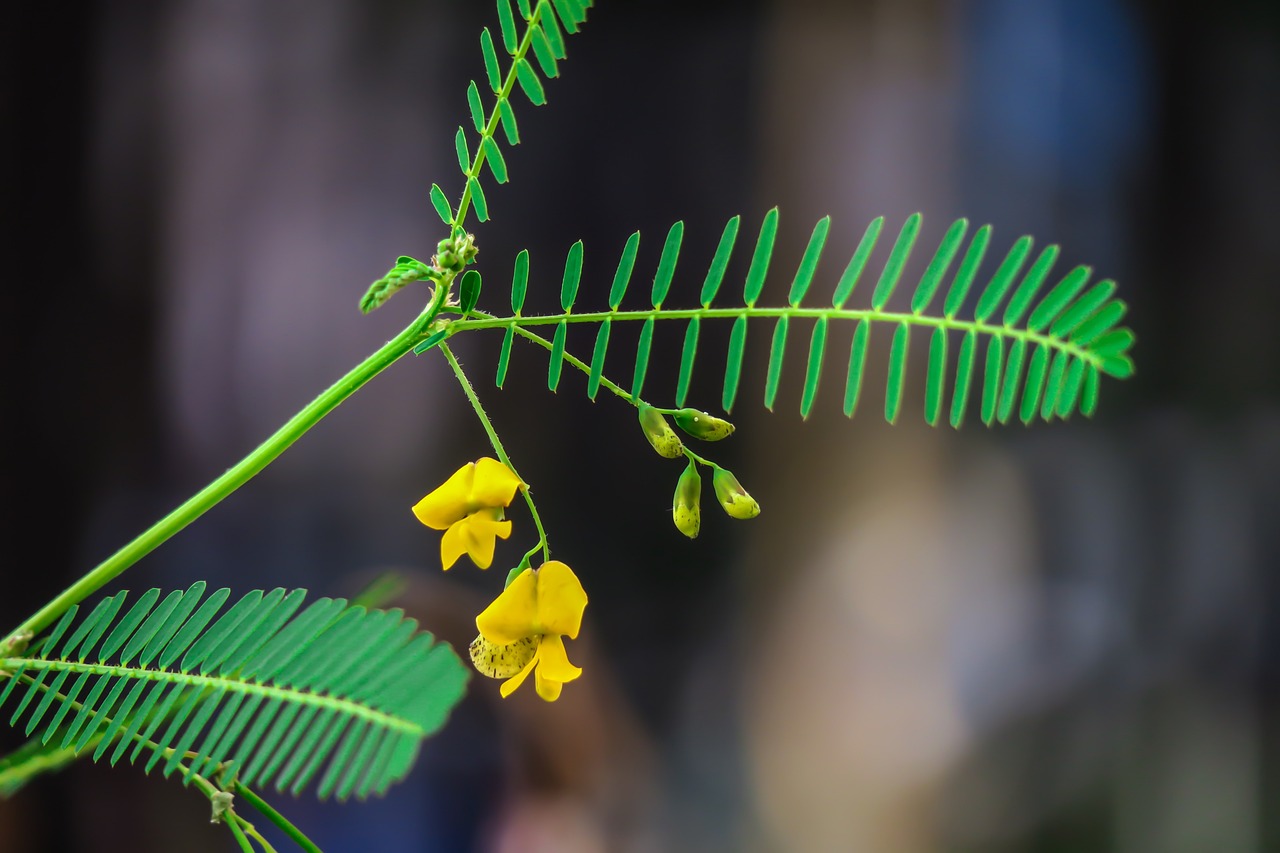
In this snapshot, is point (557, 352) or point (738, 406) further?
point (738, 406)

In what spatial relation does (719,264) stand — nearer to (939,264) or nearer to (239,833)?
(939,264)

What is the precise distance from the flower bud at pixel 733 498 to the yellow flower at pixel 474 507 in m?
0.05

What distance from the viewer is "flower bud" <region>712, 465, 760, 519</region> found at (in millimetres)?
250

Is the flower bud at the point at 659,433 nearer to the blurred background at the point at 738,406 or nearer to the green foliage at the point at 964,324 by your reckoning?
the green foliage at the point at 964,324

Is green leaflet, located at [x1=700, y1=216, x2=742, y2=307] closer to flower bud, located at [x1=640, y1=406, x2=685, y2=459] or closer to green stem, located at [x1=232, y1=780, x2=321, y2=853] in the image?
flower bud, located at [x1=640, y1=406, x2=685, y2=459]

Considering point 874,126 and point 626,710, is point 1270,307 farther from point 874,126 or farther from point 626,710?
point 626,710

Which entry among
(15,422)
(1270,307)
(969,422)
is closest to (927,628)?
(969,422)

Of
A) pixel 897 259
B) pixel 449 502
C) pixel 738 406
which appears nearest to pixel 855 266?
pixel 897 259

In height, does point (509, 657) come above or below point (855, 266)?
below

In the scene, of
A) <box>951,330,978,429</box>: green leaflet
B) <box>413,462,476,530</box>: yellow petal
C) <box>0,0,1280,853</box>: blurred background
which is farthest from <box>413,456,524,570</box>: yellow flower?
<box>0,0,1280,853</box>: blurred background

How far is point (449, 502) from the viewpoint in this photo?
9.7 inches

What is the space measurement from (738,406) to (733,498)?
4.74 ft

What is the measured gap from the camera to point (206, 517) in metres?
1.56

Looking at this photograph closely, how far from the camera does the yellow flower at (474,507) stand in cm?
24
